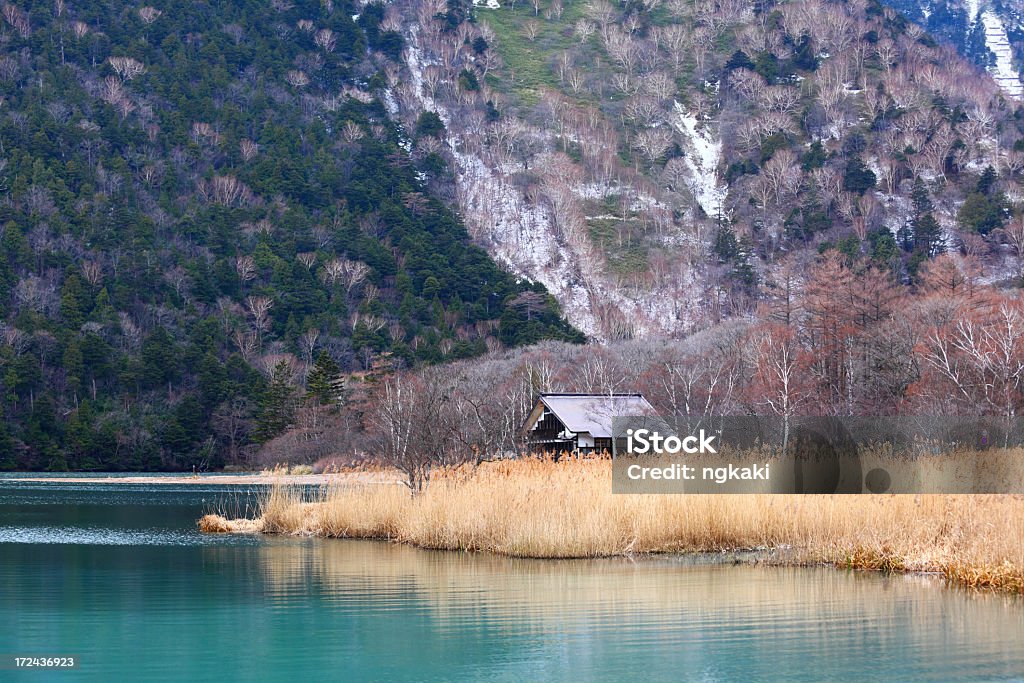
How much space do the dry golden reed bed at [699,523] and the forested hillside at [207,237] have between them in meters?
63.5

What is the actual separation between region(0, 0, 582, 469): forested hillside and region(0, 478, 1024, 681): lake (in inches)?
2610

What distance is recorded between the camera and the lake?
44.6 feet

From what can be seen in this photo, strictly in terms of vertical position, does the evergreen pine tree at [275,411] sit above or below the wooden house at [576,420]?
above

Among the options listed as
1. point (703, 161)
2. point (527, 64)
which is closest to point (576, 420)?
point (703, 161)

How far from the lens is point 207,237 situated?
127 meters

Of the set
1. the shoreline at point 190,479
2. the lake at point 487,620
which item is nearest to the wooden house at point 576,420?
the shoreline at point 190,479

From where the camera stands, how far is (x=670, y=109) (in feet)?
595

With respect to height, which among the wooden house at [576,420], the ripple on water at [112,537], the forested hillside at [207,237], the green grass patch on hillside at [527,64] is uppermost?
the green grass patch on hillside at [527,64]

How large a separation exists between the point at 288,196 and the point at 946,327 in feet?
316

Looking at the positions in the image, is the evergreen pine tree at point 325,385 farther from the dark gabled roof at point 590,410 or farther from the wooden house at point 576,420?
the dark gabled roof at point 590,410

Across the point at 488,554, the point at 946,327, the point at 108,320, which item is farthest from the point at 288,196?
the point at 488,554

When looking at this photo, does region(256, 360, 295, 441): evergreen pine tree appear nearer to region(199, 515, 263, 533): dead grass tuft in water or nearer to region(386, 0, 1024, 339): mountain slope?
region(386, 0, 1024, 339): mountain slope

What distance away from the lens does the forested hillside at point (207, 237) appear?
93.2m

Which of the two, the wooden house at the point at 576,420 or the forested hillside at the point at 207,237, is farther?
the forested hillside at the point at 207,237
